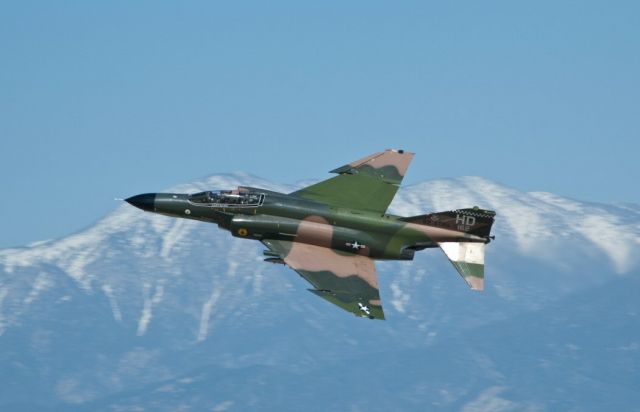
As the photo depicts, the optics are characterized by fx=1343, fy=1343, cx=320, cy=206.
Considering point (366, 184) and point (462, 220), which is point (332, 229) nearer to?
point (366, 184)

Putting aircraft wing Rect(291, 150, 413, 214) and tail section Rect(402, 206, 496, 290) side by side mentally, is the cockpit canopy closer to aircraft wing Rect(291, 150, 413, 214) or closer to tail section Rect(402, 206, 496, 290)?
aircraft wing Rect(291, 150, 413, 214)

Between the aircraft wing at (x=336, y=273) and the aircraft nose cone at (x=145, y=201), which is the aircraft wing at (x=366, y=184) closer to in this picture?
the aircraft wing at (x=336, y=273)

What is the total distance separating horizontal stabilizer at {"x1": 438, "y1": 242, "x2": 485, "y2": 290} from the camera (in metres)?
79.6

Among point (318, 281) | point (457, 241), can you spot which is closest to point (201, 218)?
point (318, 281)

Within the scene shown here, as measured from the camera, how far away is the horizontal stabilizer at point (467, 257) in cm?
7962

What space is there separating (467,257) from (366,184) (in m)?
8.90

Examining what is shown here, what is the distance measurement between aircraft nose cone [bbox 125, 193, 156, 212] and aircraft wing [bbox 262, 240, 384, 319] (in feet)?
24.0

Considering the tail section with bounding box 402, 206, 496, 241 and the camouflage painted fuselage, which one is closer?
the camouflage painted fuselage

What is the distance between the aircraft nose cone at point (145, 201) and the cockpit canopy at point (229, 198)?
7.84 feet

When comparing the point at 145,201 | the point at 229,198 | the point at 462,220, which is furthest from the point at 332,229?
the point at 145,201

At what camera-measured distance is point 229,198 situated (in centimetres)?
8012

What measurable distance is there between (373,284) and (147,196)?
1489 cm

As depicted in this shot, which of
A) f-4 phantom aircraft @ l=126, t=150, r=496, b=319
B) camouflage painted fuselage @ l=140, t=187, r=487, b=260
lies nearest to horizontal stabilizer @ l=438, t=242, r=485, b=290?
f-4 phantom aircraft @ l=126, t=150, r=496, b=319

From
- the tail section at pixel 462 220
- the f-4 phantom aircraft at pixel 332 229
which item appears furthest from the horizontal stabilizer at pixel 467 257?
the tail section at pixel 462 220
